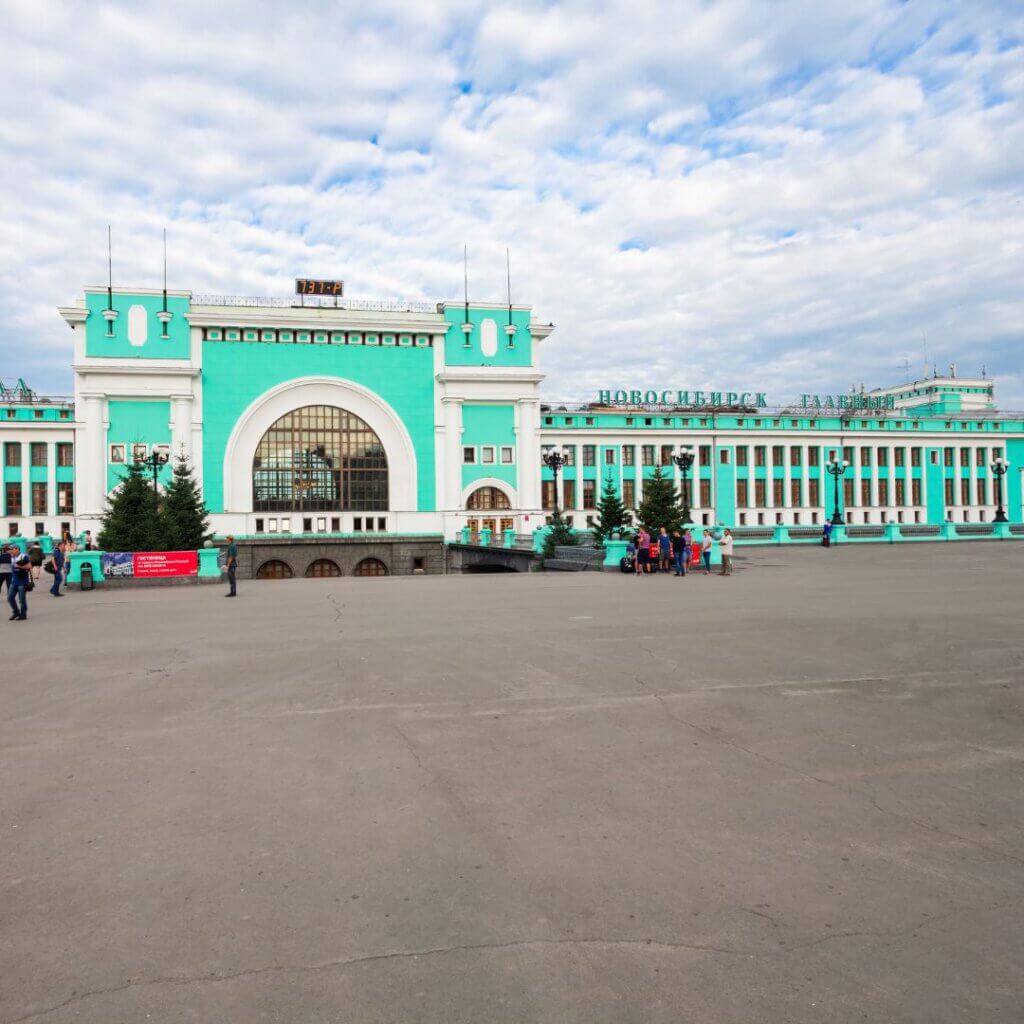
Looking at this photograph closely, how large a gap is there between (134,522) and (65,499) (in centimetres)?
3107

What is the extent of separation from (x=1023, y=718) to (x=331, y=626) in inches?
392

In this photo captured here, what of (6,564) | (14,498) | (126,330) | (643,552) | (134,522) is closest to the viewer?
(6,564)

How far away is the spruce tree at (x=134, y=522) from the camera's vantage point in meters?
32.6

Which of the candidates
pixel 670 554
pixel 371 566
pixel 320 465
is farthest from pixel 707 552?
pixel 320 465

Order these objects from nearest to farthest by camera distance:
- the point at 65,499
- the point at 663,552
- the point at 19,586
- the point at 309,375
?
the point at 19,586
the point at 663,552
the point at 309,375
the point at 65,499

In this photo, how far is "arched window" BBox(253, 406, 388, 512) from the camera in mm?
50844

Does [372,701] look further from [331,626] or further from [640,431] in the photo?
[640,431]

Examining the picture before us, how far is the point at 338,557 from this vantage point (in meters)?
49.0

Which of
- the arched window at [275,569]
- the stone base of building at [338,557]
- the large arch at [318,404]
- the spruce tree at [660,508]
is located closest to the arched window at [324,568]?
the stone base of building at [338,557]

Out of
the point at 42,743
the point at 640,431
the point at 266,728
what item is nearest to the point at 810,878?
the point at 266,728

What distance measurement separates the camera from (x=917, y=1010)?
285 cm

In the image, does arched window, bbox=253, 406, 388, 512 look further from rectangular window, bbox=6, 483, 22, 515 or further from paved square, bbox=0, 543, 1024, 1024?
paved square, bbox=0, 543, 1024, 1024

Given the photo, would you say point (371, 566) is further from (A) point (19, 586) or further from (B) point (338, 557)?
(A) point (19, 586)

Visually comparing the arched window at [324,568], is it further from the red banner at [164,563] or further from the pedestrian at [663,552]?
the pedestrian at [663,552]
